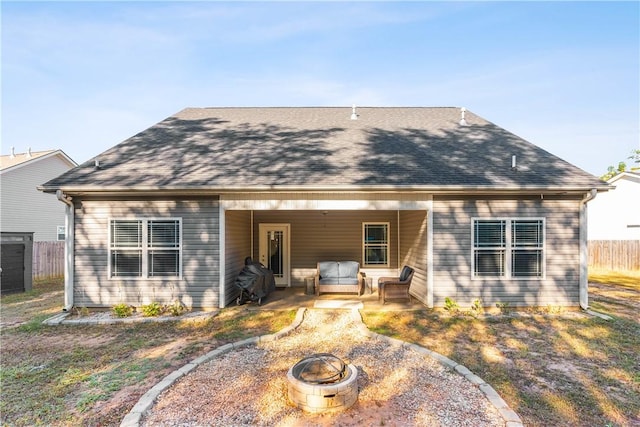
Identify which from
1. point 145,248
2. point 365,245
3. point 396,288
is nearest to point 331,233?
point 365,245

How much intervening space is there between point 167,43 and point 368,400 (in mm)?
11648

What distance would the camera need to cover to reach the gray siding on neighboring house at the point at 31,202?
1539cm

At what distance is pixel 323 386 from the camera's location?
349 centimetres

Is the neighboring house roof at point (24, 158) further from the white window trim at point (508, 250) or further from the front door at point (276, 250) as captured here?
the white window trim at point (508, 250)

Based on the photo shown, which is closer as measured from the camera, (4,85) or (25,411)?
(25,411)

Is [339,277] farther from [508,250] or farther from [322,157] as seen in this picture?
[508,250]

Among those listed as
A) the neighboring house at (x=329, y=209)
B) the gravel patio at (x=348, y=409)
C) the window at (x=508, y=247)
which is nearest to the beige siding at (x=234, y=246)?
the neighboring house at (x=329, y=209)

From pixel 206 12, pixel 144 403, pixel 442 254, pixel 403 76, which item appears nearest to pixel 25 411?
pixel 144 403

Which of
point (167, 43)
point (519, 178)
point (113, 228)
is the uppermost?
point (167, 43)

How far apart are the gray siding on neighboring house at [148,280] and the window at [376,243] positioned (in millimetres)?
4928

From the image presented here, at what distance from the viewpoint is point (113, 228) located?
7.96m

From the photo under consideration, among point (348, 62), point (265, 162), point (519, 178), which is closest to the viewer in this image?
point (519, 178)

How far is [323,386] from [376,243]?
25.5 ft

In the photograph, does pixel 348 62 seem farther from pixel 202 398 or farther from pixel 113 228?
pixel 202 398
